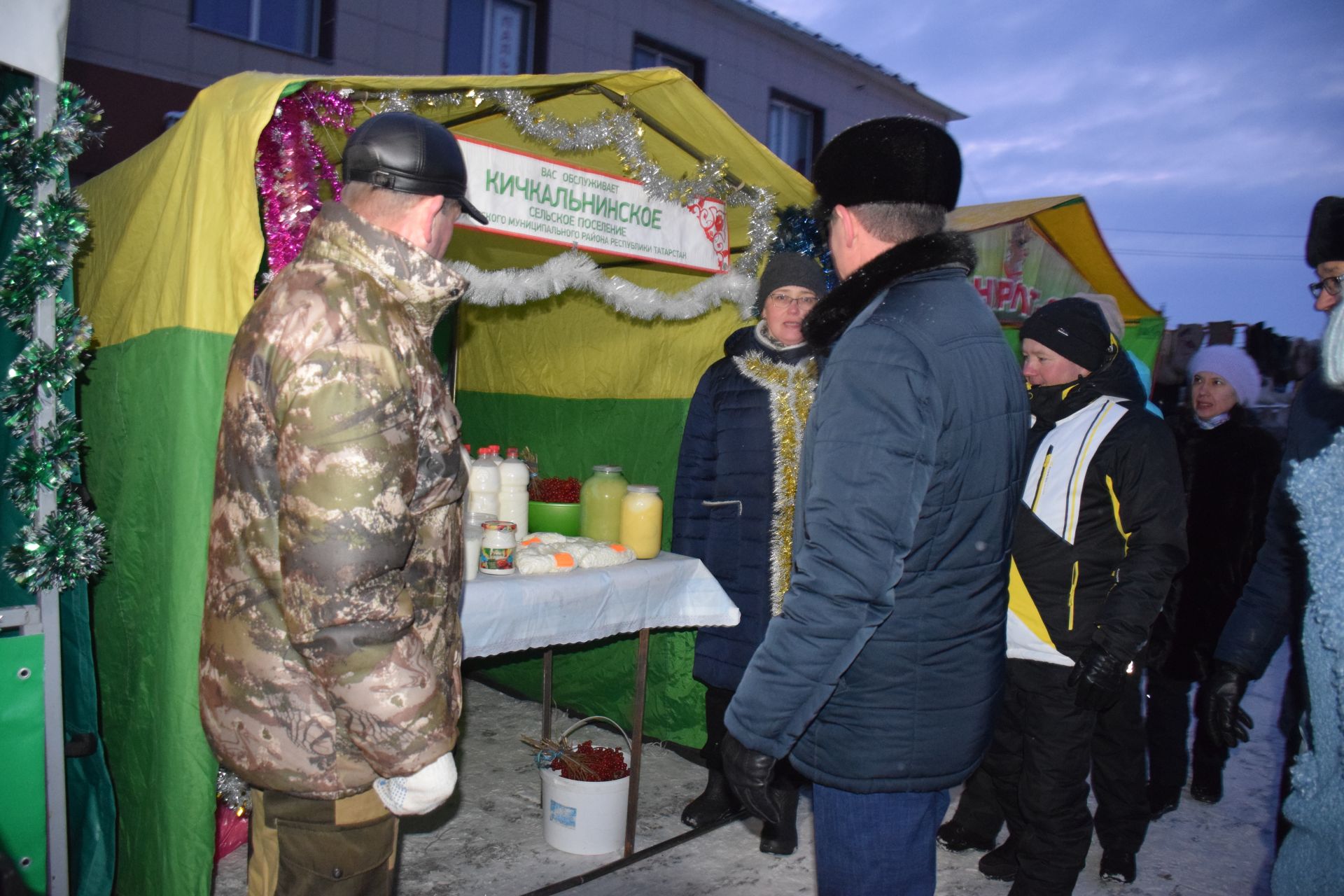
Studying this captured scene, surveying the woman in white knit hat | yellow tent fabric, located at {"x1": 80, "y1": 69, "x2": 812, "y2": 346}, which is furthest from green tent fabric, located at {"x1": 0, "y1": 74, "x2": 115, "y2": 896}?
the woman in white knit hat

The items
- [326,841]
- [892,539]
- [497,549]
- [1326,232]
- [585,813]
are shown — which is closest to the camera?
[892,539]

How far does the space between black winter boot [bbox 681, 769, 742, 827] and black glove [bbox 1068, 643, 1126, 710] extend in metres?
1.51

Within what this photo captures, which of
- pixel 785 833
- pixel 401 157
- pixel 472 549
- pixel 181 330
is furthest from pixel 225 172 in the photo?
pixel 785 833

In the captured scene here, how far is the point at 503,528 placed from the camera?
307 cm

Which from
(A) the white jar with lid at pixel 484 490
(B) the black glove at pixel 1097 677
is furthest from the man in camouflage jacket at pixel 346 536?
(B) the black glove at pixel 1097 677

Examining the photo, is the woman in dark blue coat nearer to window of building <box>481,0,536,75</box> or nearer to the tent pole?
the tent pole

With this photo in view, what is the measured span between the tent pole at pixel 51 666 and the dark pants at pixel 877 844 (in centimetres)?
195

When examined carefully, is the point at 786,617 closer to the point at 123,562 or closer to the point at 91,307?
the point at 123,562

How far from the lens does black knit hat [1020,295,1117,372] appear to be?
9.50 ft

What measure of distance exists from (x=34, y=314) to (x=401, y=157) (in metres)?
1.31

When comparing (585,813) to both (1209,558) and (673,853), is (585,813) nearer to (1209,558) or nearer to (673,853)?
(673,853)

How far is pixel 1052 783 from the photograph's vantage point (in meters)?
2.79

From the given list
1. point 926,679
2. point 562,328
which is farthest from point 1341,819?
point 562,328

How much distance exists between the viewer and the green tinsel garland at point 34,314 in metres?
→ 2.25
